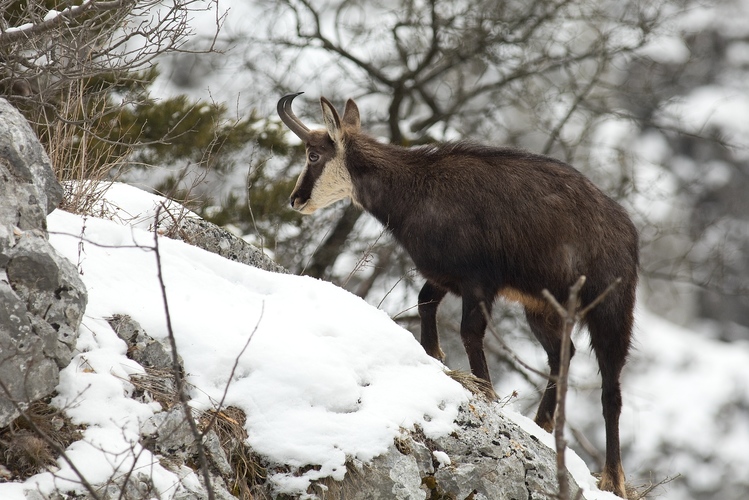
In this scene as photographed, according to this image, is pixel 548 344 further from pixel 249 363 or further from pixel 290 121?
pixel 249 363

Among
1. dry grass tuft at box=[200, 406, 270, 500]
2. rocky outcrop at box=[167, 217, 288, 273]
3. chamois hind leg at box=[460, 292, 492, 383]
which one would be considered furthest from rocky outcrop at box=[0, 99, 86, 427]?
chamois hind leg at box=[460, 292, 492, 383]

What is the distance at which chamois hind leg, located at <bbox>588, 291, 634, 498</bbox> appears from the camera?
6.21 m

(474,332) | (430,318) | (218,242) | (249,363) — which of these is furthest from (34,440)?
(430,318)

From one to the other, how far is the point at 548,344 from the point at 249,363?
10.2ft

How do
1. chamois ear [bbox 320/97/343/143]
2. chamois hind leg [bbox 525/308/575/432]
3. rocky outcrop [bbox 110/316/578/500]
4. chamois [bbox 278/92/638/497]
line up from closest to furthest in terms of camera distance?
rocky outcrop [bbox 110/316/578/500], chamois [bbox 278/92/638/497], chamois hind leg [bbox 525/308/575/432], chamois ear [bbox 320/97/343/143]

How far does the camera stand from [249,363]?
4.34 meters

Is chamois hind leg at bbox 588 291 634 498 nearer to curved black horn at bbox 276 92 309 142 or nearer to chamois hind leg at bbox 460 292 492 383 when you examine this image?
chamois hind leg at bbox 460 292 492 383

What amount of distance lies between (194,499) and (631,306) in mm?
3746

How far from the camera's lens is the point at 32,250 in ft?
12.0

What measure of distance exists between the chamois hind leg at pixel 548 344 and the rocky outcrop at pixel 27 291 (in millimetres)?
3725

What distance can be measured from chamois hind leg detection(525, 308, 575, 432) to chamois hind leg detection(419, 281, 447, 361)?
27.9 inches

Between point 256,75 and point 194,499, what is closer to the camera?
point 194,499

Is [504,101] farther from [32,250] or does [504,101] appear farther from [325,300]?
[32,250]

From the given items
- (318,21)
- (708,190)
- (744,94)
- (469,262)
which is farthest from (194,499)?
(744,94)
